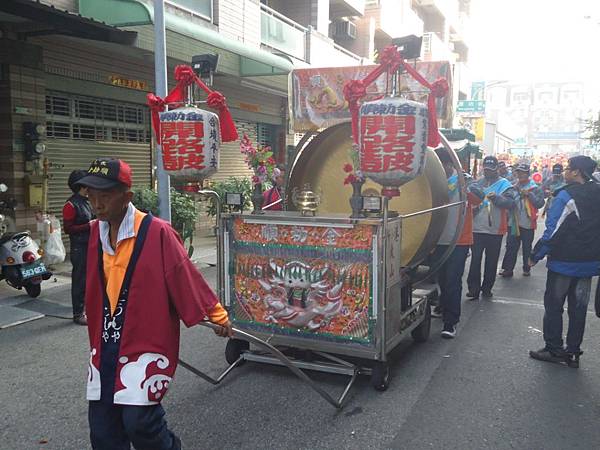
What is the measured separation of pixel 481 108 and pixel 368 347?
95.2ft

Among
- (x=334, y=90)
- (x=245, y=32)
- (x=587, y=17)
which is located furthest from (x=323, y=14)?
(x=334, y=90)

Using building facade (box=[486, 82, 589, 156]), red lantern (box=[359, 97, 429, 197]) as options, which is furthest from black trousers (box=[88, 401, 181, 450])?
building facade (box=[486, 82, 589, 156])

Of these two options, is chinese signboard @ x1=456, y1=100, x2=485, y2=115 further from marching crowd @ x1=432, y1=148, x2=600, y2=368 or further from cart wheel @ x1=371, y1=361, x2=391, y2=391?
cart wheel @ x1=371, y1=361, x2=391, y2=391

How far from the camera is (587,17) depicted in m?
19.7

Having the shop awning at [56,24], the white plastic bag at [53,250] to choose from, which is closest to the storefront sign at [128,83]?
the shop awning at [56,24]

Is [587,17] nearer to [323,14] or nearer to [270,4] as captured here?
[323,14]

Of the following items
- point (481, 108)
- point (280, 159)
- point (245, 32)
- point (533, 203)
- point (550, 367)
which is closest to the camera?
point (550, 367)

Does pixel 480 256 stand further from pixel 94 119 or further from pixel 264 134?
pixel 264 134

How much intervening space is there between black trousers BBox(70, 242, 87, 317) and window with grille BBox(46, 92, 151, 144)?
4469 millimetres

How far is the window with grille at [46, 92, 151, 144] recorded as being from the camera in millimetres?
9523

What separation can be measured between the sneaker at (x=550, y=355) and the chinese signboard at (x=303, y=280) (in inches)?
76.7

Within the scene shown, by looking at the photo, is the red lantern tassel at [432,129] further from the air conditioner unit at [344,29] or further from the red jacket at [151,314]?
the air conditioner unit at [344,29]

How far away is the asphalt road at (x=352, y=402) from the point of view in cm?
353

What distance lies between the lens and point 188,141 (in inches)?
193
